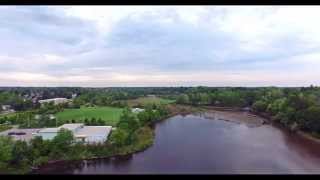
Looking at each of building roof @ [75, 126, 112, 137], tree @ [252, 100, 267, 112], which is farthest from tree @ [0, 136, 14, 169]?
tree @ [252, 100, 267, 112]

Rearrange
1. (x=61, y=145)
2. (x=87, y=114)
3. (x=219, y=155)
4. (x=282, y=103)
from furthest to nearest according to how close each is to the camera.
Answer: (x=87, y=114) < (x=282, y=103) < (x=61, y=145) < (x=219, y=155)

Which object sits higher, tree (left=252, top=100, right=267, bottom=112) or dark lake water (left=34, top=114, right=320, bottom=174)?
tree (left=252, top=100, right=267, bottom=112)

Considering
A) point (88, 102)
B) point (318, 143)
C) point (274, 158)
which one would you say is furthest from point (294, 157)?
point (88, 102)

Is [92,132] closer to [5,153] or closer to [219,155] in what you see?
[5,153]

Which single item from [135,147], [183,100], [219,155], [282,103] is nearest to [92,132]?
[135,147]

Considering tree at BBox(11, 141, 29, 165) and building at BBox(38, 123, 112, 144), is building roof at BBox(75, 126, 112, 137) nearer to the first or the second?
building at BBox(38, 123, 112, 144)
